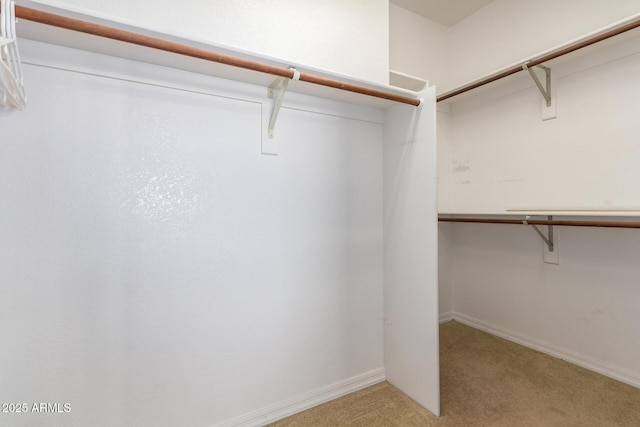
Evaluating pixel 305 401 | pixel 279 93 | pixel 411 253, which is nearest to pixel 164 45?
pixel 279 93

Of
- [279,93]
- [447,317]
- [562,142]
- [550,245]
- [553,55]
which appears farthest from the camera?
[447,317]

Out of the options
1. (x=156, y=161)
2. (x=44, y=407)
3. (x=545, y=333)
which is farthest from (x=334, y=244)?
(x=545, y=333)

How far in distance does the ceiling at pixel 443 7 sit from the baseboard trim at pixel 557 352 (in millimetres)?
2929

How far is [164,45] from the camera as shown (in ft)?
3.59

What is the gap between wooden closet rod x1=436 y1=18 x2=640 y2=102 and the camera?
157cm

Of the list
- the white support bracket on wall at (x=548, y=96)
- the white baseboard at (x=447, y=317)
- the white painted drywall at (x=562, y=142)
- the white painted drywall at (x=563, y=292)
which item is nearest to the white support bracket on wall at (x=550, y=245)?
the white painted drywall at (x=563, y=292)

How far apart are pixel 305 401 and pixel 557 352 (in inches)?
77.2

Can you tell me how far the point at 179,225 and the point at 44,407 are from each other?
87cm

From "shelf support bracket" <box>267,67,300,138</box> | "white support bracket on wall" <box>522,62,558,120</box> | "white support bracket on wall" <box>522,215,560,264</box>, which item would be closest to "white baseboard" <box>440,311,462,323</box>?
"white support bracket on wall" <box>522,215,560,264</box>

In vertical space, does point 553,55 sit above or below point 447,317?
above

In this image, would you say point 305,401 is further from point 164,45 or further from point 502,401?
point 164,45

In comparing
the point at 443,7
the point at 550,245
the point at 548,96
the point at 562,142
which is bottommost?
the point at 550,245

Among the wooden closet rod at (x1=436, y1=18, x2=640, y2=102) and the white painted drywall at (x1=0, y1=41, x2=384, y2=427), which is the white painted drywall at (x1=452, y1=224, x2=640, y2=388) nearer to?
the wooden closet rod at (x1=436, y1=18, x2=640, y2=102)

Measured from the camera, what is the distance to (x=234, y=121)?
1510 mm
